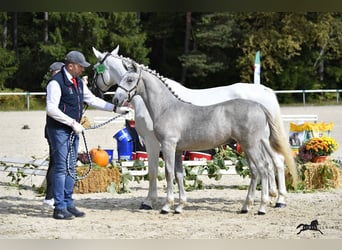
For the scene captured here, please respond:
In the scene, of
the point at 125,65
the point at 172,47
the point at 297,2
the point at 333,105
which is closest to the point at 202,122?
the point at 125,65

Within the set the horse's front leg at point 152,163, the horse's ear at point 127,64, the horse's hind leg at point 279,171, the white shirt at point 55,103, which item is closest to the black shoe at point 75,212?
the horse's front leg at point 152,163

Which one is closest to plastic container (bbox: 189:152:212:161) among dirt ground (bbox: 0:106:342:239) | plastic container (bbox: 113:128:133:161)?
dirt ground (bbox: 0:106:342:239)

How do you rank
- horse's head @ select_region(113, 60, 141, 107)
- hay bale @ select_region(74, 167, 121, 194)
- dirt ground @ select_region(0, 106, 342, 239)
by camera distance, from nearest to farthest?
dirt ground @ select_region(0, 106, 342, 239) < horse's head @ select_region(113, 60, 141, 107) < hay bale @ select_region(74, 167, 121, 194)

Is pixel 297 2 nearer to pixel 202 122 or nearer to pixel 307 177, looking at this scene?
pixel 202 122

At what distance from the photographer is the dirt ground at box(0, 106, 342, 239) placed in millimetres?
5723

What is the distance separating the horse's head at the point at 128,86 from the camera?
21.9 ft

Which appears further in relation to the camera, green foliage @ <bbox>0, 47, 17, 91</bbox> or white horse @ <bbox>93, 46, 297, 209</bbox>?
green foliage @ <bbox>0, 47, 17, 91</bbox>

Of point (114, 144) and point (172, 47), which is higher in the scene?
point (172, 47)

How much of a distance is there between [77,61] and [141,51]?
19218 millimetres

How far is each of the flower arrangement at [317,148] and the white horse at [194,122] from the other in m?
1.62

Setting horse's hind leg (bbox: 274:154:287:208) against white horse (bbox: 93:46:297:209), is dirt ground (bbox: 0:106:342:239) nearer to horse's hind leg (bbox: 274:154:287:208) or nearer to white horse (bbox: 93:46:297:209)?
horse's hind leg (bbox: 274:154:287:208)

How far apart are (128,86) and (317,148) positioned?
288 cm

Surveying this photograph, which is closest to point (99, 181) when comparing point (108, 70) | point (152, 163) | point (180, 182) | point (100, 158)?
point (100, 158)

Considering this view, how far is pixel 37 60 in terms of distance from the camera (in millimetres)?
25672
